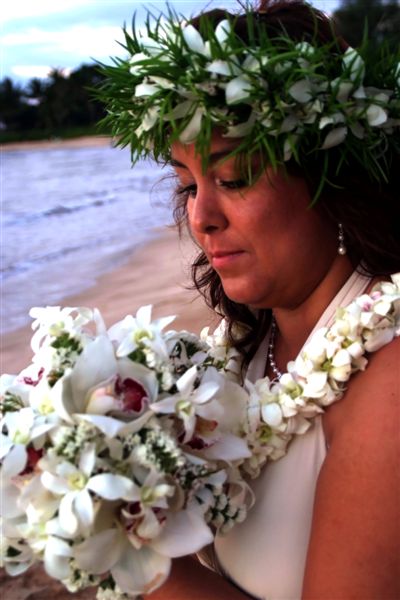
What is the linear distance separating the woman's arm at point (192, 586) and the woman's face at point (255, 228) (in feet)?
2.43

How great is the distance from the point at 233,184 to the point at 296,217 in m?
0.20

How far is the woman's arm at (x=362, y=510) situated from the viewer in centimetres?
181

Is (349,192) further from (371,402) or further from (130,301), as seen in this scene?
(130,301)

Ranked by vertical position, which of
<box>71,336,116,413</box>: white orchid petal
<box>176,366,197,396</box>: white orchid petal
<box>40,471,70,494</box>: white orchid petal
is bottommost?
<box>40,471,70,494</box>: white orchid petal

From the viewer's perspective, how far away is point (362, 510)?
6.03 ft

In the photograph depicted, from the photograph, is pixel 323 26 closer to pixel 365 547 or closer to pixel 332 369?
pixel 332 369

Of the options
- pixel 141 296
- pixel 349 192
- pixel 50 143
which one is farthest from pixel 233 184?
pixel 50 143

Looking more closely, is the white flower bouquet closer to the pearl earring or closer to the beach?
the pearl earring

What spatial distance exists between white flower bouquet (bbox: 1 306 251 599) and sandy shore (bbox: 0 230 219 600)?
2.72m

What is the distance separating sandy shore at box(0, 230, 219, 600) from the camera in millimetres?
4418

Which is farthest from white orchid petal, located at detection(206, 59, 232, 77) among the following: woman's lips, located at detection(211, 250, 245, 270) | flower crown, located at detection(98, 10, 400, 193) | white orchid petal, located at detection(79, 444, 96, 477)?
white orchid petal, located at detection(79, 444, 96, 477)

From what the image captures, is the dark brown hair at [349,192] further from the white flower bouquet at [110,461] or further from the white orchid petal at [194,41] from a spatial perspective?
the white flower bouquet at [110,461]

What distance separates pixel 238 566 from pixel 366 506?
0.51m

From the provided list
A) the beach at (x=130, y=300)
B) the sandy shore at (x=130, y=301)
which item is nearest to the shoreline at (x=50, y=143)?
the beach at (x=130, y=300)
